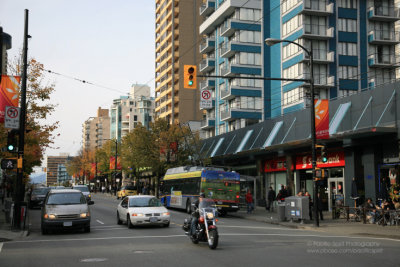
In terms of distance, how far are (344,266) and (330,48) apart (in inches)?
1680

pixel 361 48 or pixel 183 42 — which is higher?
pixel 183 42

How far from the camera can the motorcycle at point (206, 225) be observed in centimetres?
1359

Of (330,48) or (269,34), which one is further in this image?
(269,34)

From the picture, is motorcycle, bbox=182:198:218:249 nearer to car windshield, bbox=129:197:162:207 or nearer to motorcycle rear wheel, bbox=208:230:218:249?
motorcycle rear wheel, bbox=208:230:218:249

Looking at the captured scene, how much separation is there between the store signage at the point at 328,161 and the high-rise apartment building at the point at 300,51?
1032 cm

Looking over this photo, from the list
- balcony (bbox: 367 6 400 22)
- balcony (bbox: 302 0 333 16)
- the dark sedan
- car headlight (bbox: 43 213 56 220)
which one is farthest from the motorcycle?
balcony (bbox: 367 6 400 22)

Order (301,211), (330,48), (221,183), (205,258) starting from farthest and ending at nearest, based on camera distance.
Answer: (330,48) → (221,183) → (301,211) → (205,258)

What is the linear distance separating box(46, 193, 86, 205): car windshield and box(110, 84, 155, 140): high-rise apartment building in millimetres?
120749

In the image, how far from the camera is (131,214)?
20.2 m

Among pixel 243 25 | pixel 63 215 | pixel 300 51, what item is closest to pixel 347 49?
pixel 300 51

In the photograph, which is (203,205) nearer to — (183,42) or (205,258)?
(205,258)

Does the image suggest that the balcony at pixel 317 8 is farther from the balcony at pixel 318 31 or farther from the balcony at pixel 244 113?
the balcony at pixel 244 113

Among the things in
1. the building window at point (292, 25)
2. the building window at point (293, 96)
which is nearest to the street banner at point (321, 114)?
the building window at point (293, 96)

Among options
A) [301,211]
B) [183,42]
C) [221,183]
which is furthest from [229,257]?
[183,42]
